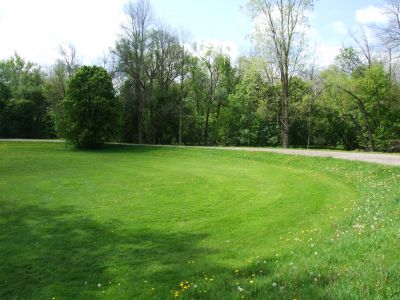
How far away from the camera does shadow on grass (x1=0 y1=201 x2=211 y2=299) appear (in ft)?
22.9

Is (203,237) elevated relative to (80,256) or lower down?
elevated

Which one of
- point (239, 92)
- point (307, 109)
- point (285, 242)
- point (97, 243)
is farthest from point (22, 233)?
point (239, 92)

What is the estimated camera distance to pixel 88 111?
41.9 m

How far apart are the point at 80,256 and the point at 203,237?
10.6 ft

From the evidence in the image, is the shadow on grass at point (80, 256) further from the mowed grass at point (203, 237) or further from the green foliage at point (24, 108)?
the green foliage at point (24, 108)

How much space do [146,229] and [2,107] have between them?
56.1 meters

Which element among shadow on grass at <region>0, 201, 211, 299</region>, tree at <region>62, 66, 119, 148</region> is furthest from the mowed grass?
tree at <region>62, 66, 119, 148</region>

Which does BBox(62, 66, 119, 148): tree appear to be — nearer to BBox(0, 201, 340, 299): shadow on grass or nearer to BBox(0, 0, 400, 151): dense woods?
BBox(0, 0, 400, 151): dense woods

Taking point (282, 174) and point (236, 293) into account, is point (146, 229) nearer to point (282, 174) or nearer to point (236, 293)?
point (236, 293)

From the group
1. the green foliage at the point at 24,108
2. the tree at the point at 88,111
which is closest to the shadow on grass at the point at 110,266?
the tree at the point at 88,111

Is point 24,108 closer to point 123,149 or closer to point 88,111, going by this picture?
point 88,111

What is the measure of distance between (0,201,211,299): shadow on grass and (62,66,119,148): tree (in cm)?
3048

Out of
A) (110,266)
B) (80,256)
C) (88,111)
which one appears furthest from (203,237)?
(88,111)

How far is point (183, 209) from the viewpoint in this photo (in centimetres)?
1338
